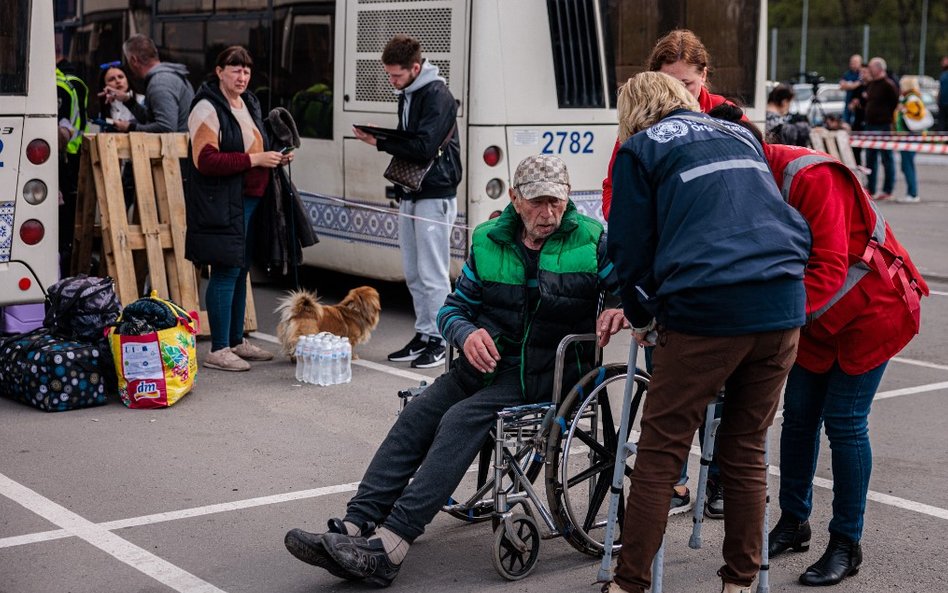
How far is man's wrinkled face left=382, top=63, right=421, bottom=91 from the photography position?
787 cm

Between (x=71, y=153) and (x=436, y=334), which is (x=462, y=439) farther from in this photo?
(x=71, y=153)

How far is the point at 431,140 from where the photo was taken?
7891 millimetres

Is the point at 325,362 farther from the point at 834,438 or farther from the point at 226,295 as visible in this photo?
the point at 834,438

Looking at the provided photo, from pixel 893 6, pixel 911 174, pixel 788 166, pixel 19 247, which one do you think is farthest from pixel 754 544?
pixel 893 6

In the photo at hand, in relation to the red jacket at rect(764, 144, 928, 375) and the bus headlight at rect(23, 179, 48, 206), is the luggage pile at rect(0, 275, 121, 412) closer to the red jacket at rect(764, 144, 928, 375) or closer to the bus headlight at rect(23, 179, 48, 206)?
the bus headlight at rect(23, 179, 48, 206)

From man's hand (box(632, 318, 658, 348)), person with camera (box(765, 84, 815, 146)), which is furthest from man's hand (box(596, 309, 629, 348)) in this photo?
person with camera (box(765, 84, 815, 146))

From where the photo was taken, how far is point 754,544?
13.3 ft

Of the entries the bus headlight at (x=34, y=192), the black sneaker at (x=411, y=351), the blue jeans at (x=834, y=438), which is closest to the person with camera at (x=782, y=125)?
the black sneaker at (x=411, y=351)

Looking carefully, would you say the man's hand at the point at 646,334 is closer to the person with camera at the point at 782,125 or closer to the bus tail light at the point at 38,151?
the bus tail light at the point at 38,151

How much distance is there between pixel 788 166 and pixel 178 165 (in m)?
5.03

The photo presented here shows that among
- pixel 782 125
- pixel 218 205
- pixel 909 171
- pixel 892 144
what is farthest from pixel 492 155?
pixel 909 171

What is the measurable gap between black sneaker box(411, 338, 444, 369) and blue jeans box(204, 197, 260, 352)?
3.65 ft

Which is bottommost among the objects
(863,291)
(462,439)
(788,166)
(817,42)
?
(462,439)

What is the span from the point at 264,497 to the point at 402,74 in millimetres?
3308
